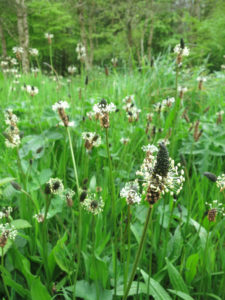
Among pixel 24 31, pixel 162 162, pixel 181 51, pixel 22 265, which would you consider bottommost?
pixel 22 265

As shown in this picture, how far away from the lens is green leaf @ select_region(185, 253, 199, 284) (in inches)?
52.5

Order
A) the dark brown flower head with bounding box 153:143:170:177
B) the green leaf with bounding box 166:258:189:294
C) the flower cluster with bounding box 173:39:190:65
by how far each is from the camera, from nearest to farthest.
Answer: the dark brown flower head with bounding box 153:143:170:177, the green leaf with bounding box 166:258:189:294, the flower cluster with bounding box 173:39:190:65

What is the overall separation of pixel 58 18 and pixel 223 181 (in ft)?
58.8

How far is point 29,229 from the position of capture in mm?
1619

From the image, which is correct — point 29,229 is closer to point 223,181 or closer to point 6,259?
point 6,259

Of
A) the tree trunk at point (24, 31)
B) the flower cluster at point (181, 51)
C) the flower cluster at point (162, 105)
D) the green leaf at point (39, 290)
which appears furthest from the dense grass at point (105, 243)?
the tree trunk at point (24, 31)

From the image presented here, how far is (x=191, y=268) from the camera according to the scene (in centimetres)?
135

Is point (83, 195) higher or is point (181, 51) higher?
point (181, 51)

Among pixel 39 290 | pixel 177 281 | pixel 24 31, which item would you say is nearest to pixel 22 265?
pixel 39 290

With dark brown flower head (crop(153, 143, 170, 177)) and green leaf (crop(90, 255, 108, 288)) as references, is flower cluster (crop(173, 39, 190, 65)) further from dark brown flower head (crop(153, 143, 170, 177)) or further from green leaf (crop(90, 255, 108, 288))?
green leaf (crop(90, 255, 108, 288))

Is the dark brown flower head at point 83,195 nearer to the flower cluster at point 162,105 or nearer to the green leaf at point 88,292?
the green leaf at point 88,292

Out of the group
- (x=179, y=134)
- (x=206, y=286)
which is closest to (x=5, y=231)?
(x=206, y=286)

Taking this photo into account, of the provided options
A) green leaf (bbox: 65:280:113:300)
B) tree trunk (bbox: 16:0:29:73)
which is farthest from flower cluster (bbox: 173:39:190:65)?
tree trunk (bbox: 16:0:29:73)

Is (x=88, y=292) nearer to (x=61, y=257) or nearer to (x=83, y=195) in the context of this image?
(x=61, y=257)
